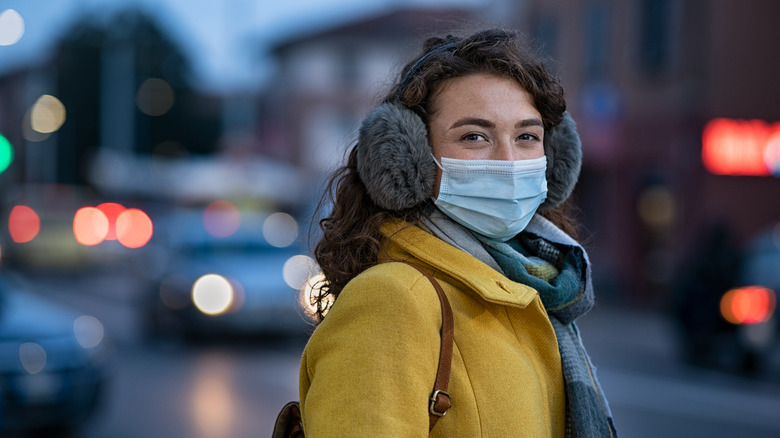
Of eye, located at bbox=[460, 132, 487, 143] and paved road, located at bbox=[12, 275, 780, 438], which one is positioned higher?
eye, located at bbox=[460, 132, 487, 143]

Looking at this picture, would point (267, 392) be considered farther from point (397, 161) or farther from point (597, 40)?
point (597, 40)

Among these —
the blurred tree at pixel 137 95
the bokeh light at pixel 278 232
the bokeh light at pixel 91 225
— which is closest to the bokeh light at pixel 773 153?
the bokeh light at pixel 278 232

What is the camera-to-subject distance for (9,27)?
1173 centimetres

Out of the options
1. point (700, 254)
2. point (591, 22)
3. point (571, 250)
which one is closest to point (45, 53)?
point (591, 22)

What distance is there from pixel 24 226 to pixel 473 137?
28299 millimetres

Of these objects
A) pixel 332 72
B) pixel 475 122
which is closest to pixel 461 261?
pixel 475 122

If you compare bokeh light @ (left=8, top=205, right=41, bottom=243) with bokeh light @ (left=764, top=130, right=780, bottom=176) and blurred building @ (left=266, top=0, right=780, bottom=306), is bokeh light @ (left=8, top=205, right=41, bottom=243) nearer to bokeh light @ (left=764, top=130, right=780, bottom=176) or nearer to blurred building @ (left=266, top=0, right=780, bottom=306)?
blurred building @ (left=266, top=0, right=780, bottom=306)

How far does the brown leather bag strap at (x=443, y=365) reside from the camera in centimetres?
180

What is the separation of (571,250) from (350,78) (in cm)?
4883

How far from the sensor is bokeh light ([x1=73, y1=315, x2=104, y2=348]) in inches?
285

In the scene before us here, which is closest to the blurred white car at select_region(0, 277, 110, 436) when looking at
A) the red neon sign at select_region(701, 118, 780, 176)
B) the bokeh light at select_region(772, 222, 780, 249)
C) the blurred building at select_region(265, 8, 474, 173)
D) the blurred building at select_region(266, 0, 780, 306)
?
the blurred building at select_region(266, 0, 780, 306)

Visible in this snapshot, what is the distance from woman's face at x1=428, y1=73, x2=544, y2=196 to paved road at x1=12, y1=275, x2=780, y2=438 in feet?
17.9

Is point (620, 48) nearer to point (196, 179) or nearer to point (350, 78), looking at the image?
point (196, 179)

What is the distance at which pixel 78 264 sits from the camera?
27672 millimetres
